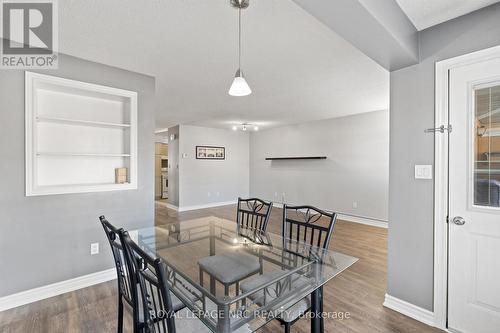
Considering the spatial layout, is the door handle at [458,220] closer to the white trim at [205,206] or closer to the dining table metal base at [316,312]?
the dining table metal base at [316,312]

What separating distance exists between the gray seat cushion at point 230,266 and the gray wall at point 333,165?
4113mm

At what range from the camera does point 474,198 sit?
68.5 inches

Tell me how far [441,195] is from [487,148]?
17.7 inches

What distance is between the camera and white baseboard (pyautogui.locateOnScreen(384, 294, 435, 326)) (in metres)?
1.91

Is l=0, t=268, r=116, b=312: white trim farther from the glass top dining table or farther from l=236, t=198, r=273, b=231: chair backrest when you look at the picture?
l=236, t=198, r=273, b=231: chair backrest

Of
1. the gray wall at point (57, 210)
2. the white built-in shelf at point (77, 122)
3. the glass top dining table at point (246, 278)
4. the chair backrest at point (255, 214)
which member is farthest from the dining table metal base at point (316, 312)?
the white built-in shelf at point (77, 122)

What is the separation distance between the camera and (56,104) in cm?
256

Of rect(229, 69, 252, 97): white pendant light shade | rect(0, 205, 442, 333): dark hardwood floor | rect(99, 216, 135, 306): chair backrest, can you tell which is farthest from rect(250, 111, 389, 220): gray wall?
rect(99, 216, 135, 306): chair backrest

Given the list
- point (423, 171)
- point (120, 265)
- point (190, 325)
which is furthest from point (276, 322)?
point (423, 171)

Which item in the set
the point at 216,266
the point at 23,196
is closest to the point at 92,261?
the point at 23,196

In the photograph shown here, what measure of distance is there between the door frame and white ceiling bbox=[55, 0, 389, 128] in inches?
33.1

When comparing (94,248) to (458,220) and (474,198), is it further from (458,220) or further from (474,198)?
(474,198)

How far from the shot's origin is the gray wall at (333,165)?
197 inches

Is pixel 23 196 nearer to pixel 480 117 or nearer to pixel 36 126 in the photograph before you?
pixel 36 126
